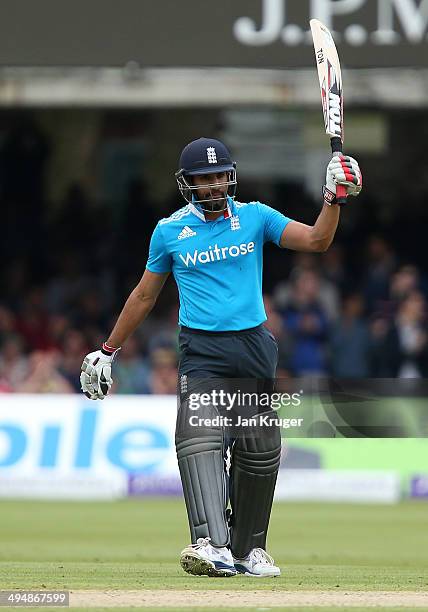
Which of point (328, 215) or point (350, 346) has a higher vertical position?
point (328, 215)

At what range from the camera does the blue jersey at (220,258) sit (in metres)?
7.08

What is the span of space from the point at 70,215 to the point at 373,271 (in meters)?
3.75

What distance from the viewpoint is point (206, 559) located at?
689cm

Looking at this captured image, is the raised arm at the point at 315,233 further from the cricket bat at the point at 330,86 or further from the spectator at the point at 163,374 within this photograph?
the spectator at the point at 163,374

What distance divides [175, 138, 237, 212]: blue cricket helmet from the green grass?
1714mm

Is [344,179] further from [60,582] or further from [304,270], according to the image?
[304,270]

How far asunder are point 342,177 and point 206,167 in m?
0.76

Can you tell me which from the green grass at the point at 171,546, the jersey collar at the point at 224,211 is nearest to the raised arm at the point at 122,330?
the jersey collar at the point at 224,211

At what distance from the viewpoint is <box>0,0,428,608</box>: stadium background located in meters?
13.8

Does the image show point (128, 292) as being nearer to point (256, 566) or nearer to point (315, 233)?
point (256, 566)

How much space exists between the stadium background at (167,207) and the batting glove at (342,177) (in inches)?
170

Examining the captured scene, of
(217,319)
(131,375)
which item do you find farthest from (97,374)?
(131,375)

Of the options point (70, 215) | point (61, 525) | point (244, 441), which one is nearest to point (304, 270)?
point (70, 215)

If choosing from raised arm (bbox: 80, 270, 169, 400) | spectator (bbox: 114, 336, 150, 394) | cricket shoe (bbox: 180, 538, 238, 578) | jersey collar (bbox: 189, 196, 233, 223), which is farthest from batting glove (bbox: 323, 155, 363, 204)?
spectator (bbox: 114, 336, 150, 394)
